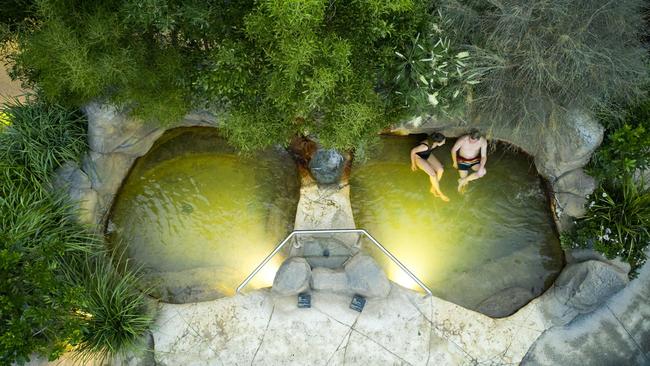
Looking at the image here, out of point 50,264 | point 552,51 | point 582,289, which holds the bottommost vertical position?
point 582,289

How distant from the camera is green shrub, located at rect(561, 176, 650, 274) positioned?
4.80 m

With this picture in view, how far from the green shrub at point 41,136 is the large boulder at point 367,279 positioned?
3326 millimetres

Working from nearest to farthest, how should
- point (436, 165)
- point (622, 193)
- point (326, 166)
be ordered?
1. point (622, 193)
2. point (326, 166)
3. point (436, 165)

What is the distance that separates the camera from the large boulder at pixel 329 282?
491 centimetres

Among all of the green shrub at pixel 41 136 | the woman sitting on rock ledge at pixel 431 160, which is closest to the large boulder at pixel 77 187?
the green shrub at pixel 41 136

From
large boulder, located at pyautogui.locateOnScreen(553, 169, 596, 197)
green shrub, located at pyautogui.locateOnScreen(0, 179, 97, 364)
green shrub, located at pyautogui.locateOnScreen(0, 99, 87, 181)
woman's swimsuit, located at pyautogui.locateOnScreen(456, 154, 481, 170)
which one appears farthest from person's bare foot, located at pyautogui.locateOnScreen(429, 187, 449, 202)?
green shrub, located at pyautogui.locateOnScreen(0, 99, 87, 181)

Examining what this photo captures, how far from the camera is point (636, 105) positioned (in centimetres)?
473

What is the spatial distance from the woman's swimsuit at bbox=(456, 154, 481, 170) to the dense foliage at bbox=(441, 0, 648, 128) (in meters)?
0.82

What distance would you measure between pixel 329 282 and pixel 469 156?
2.25 meters

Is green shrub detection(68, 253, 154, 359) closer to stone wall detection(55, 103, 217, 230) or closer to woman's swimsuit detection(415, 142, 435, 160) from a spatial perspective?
stone wall detection(55, 103, 217, 230)

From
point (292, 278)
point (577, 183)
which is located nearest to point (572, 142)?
point (577, 183)

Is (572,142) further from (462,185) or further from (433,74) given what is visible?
(433,74)

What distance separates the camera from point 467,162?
5543 mm

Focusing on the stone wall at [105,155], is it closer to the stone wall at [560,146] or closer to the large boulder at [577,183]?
the stone wall at [560,146]
